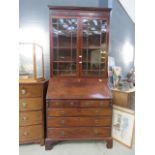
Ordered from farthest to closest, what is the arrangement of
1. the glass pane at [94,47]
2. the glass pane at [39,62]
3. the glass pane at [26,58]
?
the glass pane at [39,62]
the glass pane at [26,58]
the glass pane at [94,47]

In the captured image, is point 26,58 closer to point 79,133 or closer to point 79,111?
point 79,111

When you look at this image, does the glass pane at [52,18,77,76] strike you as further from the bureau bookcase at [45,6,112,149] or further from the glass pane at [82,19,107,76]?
the glass pane at [82,19,107,76]

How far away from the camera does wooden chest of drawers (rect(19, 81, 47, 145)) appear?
7.86ft

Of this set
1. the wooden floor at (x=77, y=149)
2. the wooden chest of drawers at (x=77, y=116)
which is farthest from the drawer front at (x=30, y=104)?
the wooden floor at (x=77, y=149)

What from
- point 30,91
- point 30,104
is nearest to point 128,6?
point 30,91

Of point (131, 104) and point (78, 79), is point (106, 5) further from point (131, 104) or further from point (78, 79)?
point (131, 104)

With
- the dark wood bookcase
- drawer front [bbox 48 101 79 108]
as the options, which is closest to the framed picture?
the dark wood bookcase

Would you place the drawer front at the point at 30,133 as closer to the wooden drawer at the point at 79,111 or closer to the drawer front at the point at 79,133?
the drawer front at the point at 79,133

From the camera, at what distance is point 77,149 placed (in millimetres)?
2406

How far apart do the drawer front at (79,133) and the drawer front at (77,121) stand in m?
0.06

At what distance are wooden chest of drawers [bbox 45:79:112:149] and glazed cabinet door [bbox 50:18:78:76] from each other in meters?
0.40

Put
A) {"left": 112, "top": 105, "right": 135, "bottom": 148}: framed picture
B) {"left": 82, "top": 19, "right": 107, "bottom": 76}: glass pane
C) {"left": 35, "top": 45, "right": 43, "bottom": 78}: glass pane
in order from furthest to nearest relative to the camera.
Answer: {"left": 35, "top": 45, "right": 43, "bottom": 78}: glass pane → {"left": 82, "top": 19, "right": 107, "bottom": 76}: glass pane → {"left": 112, "top": 105, "right": 135, "bottom": 148}: framed picture

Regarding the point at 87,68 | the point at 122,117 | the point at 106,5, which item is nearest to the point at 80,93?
the point at 87,68

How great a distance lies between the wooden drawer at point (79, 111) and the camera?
2377 millimetres
